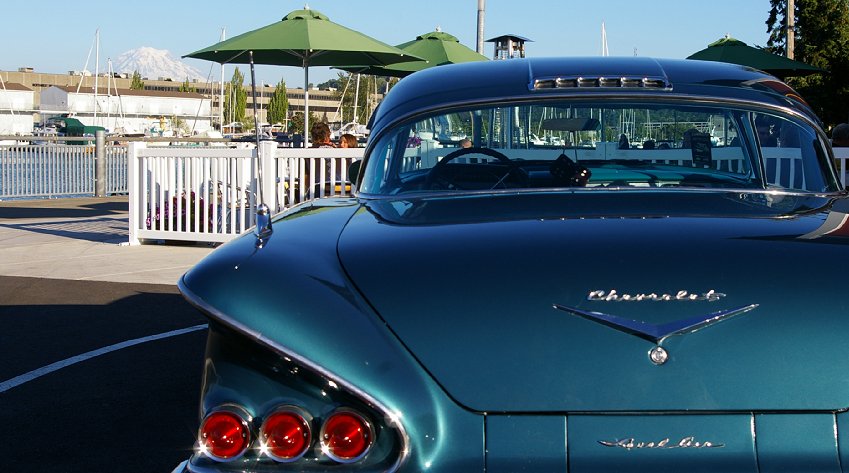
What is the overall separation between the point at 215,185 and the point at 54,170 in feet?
38.9

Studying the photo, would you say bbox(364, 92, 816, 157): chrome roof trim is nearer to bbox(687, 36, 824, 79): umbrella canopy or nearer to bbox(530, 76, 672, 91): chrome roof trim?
bbox(530, 76, 672, 91): chrome roof trim

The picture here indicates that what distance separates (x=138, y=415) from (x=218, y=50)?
30.1 feet

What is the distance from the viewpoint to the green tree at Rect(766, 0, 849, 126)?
32969mm

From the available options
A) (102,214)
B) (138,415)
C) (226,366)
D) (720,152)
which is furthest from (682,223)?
(102,214)

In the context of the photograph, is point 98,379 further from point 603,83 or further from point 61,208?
point 61,208

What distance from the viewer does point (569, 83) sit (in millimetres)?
3842

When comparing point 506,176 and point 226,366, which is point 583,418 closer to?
point 226,366

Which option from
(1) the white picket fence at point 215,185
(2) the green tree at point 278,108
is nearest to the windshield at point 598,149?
(1) the white picket fence at point 215,185

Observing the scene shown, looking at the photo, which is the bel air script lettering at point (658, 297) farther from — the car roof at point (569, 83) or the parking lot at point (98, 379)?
the parking lot at point (98, 379)

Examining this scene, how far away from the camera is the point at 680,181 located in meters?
3.64

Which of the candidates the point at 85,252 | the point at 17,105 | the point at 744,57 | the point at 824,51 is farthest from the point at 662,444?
the point at 17,105

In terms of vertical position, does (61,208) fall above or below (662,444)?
below

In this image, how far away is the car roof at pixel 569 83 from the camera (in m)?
3.83

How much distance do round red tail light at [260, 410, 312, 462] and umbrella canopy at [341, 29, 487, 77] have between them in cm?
1754
